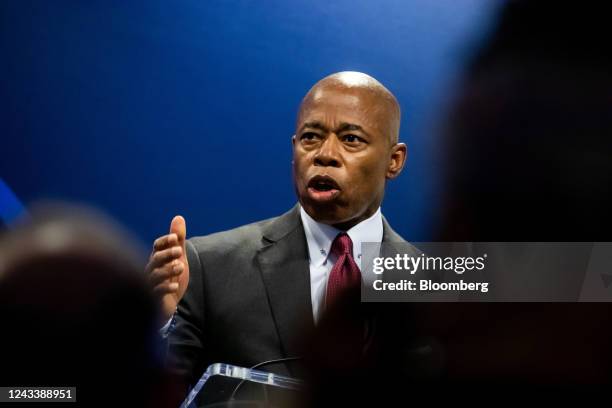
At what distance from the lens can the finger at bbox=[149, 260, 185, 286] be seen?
1.25 m

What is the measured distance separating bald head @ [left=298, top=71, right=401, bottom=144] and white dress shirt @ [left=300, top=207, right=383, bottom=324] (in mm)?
207

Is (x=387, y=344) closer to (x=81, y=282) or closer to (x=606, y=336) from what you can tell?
(x=606, y=336)

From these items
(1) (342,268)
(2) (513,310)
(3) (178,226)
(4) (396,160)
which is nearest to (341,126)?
(4) (396,160)

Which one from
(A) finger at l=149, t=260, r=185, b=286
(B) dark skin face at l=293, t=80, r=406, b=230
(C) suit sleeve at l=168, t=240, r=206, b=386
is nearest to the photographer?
(A) finger at l=149, t=260, r=185, b=286

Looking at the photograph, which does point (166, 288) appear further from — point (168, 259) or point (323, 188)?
point (323, 188)

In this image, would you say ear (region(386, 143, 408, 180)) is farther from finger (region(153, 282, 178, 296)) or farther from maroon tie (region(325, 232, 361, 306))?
finger (region(153, 282, 178, 296))

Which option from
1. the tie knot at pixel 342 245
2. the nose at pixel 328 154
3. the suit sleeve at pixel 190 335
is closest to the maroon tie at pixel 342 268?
the tie knot at pixel 342 245

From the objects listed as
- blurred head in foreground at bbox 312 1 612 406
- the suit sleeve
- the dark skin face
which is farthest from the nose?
blurred head in foreground at bbox 312 1 612 406

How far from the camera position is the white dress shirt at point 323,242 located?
5.49 feet

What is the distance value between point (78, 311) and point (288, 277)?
1.22 metres

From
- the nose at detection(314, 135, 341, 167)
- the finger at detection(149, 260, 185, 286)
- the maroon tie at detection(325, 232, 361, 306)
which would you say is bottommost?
the finger at detection(149, 260, 185, 286)

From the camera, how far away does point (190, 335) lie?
160cm

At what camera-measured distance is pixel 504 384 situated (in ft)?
1.96

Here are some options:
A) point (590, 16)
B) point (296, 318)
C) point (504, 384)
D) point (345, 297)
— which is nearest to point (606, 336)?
point (504, 384)
